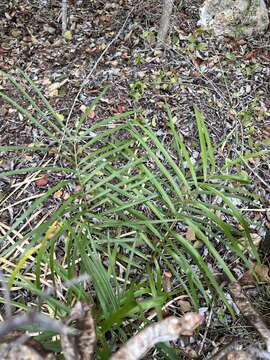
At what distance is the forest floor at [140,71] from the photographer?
7.41 ft

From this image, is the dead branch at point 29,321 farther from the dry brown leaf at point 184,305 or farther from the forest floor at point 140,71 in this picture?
the forest floor at point 140,71

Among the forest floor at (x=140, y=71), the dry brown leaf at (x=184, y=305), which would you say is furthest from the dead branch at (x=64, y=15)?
the dry brown leaf at (x=184, y=305)

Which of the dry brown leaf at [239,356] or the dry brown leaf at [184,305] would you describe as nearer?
the dry brown leaf at [239,356]

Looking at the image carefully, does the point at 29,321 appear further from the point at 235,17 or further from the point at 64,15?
the point at 235,17

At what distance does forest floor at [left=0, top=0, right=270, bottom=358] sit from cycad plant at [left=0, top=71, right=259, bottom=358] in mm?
121

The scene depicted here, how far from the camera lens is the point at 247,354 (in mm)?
843

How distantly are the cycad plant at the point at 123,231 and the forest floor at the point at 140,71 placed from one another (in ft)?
0.40

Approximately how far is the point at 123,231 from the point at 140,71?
1.02 meters

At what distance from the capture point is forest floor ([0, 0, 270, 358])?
7.41ft

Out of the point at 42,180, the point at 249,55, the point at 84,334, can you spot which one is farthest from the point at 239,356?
the point at 249,55

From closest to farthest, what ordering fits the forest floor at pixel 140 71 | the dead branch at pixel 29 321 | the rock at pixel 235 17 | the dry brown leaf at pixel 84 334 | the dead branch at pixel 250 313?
the dead branch at pixel 29 321 < the dry brown leaf at pixel 84 334 < the dead branch at pixel 250 313 < the forest floor at pixel 140 71 < the rock at pixel 235 17

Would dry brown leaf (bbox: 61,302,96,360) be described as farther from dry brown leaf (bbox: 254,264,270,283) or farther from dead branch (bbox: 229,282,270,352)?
dry brown leaf (bbox: 254,264,270,283)

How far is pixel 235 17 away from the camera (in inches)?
102

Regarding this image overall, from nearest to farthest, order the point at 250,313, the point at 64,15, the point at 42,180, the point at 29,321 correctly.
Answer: the point at 29,321, the point at 250,313, the point at 42,180, the point at 64,15
